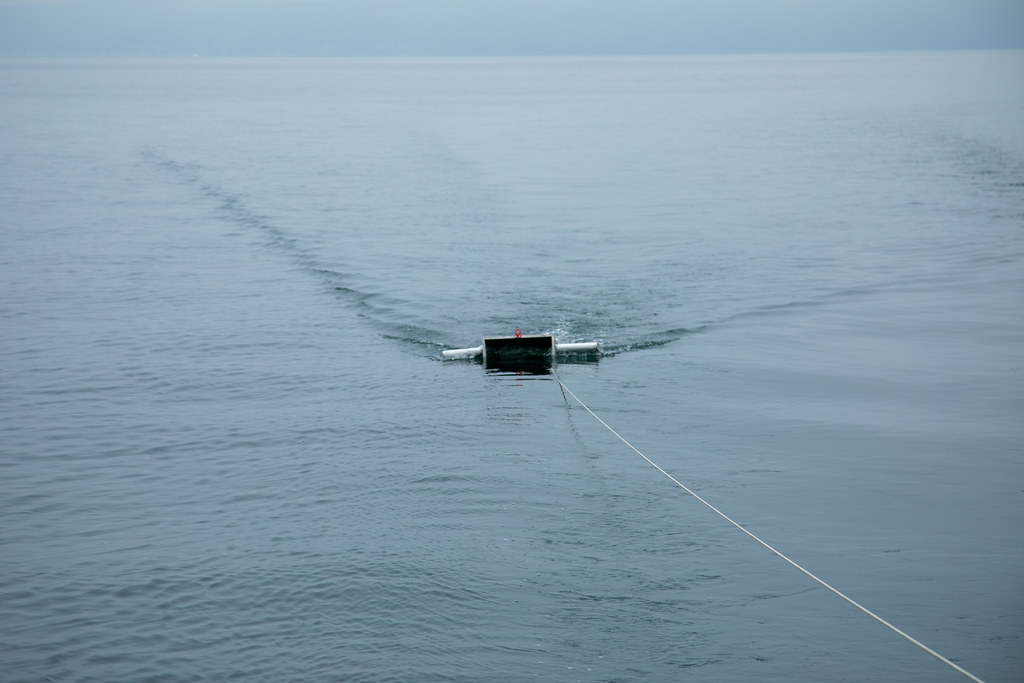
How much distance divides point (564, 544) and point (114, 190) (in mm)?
34972

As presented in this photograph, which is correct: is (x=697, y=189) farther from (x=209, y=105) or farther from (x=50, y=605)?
(x=209, y=105)

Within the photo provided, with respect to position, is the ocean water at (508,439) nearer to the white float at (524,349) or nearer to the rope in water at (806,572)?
the rope in water at (806,572)

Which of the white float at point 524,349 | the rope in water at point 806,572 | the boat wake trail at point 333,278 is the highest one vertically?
the boat wake trail at point 333,278

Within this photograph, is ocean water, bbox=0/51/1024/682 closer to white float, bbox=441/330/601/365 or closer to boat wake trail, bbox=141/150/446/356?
boat wake trail, bbox=141/150/446/356

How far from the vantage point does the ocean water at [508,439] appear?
1038cm

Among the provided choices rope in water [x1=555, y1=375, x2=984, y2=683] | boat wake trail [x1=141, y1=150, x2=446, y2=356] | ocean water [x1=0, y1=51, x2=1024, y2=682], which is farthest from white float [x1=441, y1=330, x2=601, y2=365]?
rope in water [x1=555, y1=375, x2=984, y2=683]

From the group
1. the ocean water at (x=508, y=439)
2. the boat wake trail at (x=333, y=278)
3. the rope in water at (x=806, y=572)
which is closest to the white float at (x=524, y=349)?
the ocean water at (x=508, y=439)

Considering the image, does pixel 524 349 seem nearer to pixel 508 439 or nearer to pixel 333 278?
pixel 508 439

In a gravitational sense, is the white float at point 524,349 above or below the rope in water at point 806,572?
above

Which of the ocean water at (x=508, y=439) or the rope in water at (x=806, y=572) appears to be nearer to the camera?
the rope in water at (x=806, y=572)

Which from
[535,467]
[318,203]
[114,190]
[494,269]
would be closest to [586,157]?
[318,203]

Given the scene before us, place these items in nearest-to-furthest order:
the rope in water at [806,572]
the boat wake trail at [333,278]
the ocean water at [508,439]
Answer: the rope in water at [806,572] → the ocean water at [508,439] → the boat wake trail at [333,278]

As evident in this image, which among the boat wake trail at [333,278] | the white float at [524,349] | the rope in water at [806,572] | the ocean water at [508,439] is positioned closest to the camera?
the rope in water at [806,572]

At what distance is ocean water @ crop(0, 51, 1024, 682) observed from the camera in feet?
34.0
